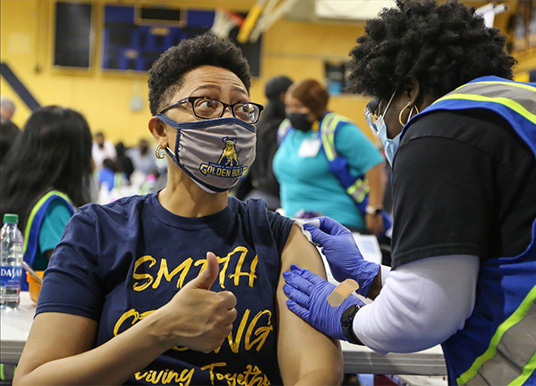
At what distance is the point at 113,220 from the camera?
61.3 inches

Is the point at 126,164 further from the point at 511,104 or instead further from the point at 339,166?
the point at 511,104

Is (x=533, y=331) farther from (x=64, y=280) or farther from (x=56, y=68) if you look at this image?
(x=56, y=68)

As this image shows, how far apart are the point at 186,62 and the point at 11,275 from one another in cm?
102

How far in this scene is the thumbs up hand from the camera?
4.15 feet

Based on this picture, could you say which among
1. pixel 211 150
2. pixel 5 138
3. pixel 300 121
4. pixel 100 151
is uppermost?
pixel 300 121

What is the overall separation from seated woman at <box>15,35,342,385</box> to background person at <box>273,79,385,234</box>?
1993mm

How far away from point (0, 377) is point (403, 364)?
1243 mm

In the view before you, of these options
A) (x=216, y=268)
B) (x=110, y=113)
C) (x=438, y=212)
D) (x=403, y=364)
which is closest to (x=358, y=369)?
(x=403, y=364)

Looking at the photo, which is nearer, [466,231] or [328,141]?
[466,231]

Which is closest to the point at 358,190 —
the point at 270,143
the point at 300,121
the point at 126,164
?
the point at 300,121

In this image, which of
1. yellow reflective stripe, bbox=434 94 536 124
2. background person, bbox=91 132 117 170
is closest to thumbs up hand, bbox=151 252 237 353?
yellow reflective stripe, bbox=434 94 536 124

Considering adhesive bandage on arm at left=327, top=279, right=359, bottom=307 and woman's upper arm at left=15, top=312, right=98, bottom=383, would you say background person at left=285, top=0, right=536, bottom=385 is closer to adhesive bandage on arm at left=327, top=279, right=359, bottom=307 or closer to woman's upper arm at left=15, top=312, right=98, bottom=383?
adhesive bandage on arm at left=327, top=279, right=359, bottom=307

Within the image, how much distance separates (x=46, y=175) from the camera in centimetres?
252

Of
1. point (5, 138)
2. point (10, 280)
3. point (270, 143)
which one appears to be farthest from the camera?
point (270, 143)
